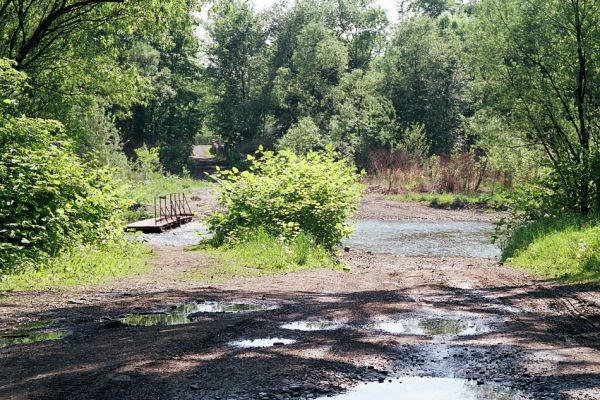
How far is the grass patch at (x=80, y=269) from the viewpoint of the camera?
35.1 feet

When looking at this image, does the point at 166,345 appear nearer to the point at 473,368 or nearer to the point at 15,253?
the point at 473,368

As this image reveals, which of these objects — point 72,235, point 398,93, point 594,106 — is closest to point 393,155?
point 398,93

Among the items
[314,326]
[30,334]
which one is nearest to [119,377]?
[30,334]

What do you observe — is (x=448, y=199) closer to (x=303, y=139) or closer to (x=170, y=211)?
(x=303, y=139)

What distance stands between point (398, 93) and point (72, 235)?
2101 inches

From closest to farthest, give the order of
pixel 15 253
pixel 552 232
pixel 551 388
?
pixel 551 388
pixel 15 253
pixel 552 232

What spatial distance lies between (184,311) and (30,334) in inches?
80.4

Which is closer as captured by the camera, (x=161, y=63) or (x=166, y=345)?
(x=166, y=345)

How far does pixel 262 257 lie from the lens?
14.9 meters

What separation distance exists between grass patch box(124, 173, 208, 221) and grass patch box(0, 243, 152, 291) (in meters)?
16.6

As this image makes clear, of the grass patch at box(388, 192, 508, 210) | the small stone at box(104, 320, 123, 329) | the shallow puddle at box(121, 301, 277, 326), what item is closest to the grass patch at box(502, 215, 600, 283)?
the shallow puddle at box(121, 301, 277, 326)

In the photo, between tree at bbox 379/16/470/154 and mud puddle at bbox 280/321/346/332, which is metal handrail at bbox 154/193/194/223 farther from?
tree at bbox 379/16/470/154

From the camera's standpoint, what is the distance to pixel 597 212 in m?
17.6

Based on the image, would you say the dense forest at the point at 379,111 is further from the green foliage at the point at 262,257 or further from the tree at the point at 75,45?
the green foliage at the point at 262,257
